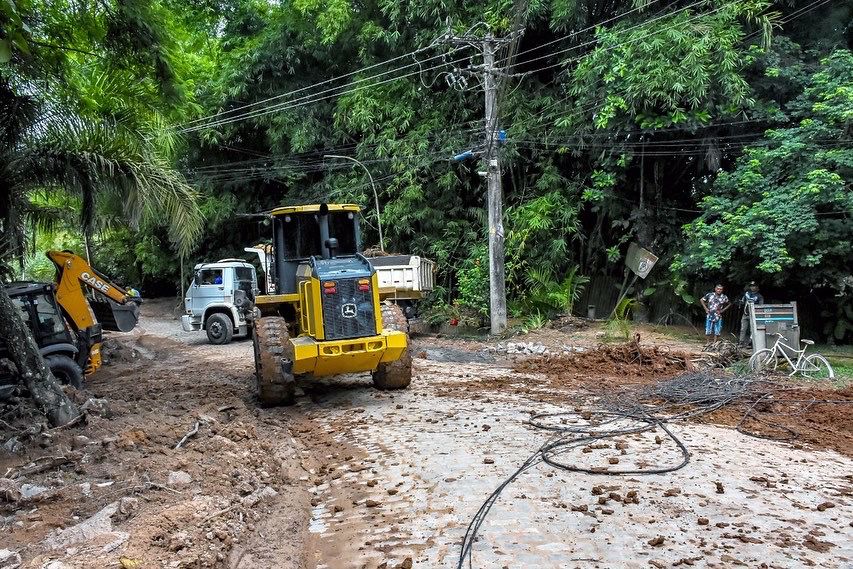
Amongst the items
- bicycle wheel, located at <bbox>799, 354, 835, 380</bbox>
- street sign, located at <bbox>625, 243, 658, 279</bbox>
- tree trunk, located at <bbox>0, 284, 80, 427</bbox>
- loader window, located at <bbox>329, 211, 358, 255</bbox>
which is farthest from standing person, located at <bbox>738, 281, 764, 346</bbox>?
tree trunk, located at <bbox>0, 284, 80, 427</bbox>

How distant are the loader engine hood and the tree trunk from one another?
10.2 feet

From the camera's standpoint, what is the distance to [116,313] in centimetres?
1278

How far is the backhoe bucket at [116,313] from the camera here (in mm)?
12773

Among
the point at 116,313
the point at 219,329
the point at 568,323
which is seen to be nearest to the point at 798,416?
the point at 568,323

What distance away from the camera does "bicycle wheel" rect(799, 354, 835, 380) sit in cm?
995

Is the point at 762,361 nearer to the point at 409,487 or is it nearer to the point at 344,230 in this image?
the point at 344,230

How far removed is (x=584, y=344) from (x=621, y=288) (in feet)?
14.9

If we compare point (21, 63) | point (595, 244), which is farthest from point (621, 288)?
point (21, 63)

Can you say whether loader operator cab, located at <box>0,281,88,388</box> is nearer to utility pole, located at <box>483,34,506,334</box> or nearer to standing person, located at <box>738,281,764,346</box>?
utility pole, located at <box>483,34,506,334</box>

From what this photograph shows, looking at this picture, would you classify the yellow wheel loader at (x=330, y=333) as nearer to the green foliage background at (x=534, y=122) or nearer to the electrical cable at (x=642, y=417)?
the electrical cable at (x=642, y=417)

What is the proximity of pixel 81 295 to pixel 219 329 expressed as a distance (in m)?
6.44

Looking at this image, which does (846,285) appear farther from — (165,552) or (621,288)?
(165,552)

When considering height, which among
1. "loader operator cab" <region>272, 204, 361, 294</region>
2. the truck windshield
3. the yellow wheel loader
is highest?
"loader operator cab" <region>272, 204, 361, 294</region>

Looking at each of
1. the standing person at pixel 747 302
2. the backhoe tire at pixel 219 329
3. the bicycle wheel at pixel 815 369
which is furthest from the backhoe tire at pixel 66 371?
the standing person at pixel 747 302
